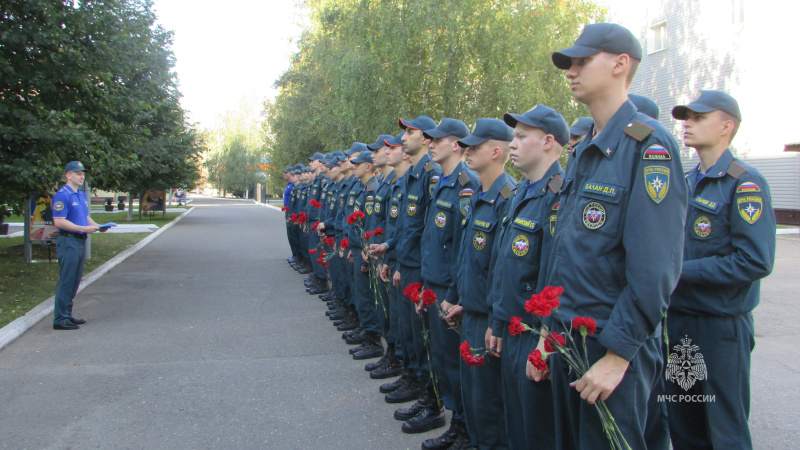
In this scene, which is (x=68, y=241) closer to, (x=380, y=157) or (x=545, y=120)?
(x=380, y=157)

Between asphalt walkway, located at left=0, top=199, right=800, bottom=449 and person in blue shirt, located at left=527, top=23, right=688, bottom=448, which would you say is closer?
person in blue shirt, located at left=527, top=23, right=688, bottom=448

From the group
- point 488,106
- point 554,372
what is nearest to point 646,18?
point 488,106

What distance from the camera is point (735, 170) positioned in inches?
127

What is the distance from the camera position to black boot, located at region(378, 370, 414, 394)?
538 centimetres

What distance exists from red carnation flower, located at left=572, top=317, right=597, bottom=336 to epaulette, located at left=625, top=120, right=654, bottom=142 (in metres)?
0.65

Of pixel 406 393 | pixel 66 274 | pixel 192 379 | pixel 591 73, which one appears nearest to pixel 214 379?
pixel 192 379

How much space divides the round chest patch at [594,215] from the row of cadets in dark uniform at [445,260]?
1942mm

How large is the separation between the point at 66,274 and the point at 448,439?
6041mm

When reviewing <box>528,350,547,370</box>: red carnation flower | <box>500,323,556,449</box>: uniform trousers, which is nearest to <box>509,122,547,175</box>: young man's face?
<box>500,323,556,449</box>: uniform trousers

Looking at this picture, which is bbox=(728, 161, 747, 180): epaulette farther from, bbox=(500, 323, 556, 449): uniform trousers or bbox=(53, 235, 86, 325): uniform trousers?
bbox=(53, 235, 86, 325): uniform trousers

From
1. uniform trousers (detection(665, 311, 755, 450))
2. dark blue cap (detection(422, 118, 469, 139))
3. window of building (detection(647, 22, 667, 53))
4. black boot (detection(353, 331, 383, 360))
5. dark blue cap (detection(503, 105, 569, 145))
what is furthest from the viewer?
window of building (detection(647, 22, 667, 53))

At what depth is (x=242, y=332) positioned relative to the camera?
7777mm

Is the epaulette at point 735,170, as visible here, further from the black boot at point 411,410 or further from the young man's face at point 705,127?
the black boot at point 411,410

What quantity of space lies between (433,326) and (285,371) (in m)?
2.24
